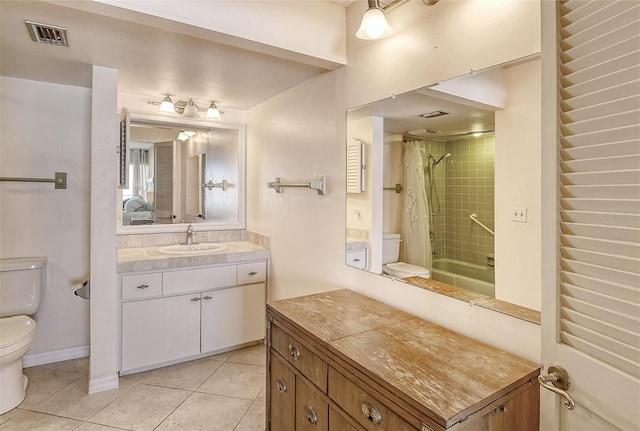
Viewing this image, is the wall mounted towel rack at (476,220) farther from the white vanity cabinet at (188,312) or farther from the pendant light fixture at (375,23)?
the white vanity cabinet at (188,312)

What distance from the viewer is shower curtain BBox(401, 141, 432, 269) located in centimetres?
168

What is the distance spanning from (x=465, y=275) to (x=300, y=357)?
0.78 metres

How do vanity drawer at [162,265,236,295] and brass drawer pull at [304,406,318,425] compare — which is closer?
brass drawer pull at [304,406,318,425]

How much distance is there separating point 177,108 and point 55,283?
1702 mm

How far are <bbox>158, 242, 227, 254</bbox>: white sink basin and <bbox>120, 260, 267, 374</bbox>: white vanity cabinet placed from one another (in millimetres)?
272

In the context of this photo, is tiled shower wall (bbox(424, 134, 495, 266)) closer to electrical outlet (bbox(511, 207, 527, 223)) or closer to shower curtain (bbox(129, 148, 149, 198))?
electrical outlet (bbox(511, 207, 527, 223))

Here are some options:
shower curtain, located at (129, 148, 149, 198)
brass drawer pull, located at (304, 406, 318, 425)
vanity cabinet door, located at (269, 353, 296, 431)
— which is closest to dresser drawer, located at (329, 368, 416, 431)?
brass drawer pull, located at (304, 406, 318, 425)

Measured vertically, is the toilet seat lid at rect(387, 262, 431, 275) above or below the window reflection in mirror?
below

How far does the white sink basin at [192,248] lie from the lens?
9.60 feet

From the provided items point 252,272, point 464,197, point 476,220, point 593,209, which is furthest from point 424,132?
point 252,272

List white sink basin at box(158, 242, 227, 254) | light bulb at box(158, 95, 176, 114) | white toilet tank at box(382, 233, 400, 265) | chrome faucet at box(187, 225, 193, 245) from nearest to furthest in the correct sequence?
white toilet tank at box(382, 233, 400, 265), light bulb at box(158, 95, 176, 114), white sink basin at box(158, 242, 227, 254), chrome faucet at box(187, 225, 193, 245)

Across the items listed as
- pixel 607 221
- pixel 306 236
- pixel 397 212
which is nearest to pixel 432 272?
pixel 397 212

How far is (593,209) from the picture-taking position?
75 cm

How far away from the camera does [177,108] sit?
3.06 meters
